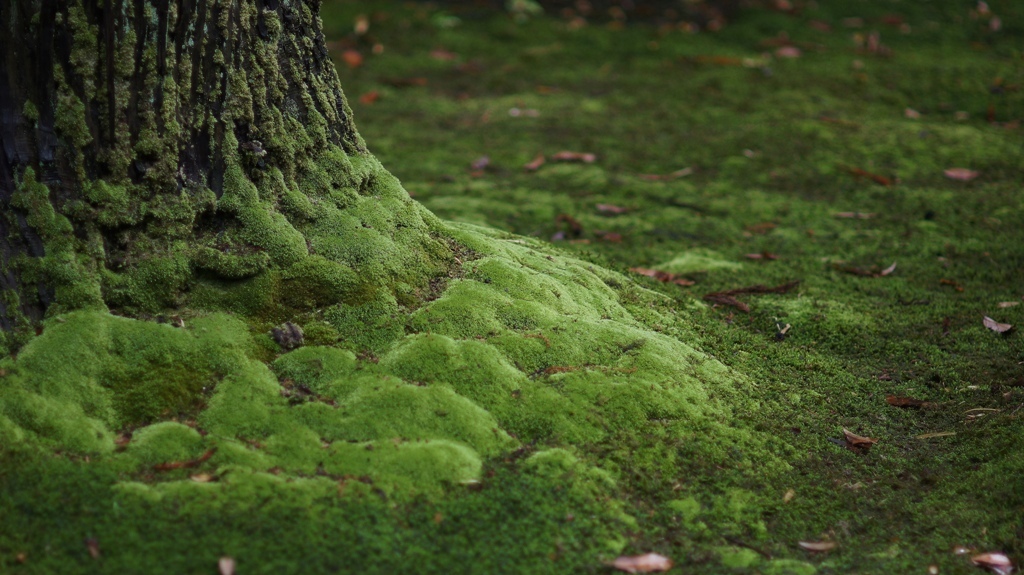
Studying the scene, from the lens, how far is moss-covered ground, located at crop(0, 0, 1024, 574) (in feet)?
9.01

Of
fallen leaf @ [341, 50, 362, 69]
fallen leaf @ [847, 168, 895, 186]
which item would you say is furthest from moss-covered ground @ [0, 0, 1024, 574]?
fallen leaf @ [341, 50, 362, 69]

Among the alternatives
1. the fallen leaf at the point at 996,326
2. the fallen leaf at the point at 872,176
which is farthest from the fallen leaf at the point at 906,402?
the fallen leaf at the point at 872,176

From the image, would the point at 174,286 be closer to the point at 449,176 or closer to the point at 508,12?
the point at 449,176

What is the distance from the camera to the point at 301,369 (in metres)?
3.30

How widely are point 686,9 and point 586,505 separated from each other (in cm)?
890

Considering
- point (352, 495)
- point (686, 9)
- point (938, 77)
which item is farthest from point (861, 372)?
point (686, 9)

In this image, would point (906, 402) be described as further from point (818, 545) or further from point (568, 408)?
point (568, 408)

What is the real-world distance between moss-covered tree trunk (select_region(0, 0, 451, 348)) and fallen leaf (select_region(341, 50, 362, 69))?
5.94 m

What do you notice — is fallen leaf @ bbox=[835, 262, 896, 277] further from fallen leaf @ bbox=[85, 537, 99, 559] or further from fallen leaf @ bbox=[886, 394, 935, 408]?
fallen leaf @ bbox=[85, 537, 99, 559]

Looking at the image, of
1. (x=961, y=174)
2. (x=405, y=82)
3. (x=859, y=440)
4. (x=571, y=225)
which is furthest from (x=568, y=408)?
(x=405, y=82)

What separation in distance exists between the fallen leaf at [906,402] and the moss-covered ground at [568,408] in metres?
0.04

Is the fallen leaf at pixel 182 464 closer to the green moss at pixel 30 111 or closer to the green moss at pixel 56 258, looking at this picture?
the green moss at pixel 56 258

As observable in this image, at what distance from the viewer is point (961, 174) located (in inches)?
274

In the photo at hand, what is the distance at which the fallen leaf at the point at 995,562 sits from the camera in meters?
2.87
